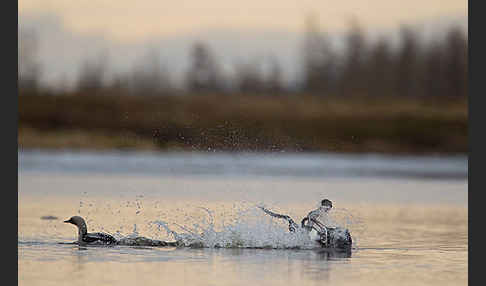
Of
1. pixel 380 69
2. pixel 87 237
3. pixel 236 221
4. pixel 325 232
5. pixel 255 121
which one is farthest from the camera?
pixel 380 69

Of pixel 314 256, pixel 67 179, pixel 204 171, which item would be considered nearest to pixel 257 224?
pixel 314 256

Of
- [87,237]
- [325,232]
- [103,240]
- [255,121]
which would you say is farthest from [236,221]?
[255,121]

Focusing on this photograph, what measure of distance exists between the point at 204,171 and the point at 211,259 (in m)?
17.3

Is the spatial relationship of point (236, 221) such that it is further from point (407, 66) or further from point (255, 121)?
point (407, 66)

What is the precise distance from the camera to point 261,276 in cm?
1152

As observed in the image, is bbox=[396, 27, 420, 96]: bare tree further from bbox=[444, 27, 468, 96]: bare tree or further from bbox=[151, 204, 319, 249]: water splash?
bbox=[151, 204, 319, 249]: water splash

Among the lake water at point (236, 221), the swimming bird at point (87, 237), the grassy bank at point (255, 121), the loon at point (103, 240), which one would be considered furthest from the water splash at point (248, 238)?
the grassy bank at point (255, 121)

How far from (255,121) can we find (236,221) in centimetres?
3003

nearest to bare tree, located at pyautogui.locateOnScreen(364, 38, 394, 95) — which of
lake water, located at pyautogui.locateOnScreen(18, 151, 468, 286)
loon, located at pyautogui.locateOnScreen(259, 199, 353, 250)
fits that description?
lake water, located at pyautogui.locateOnScreen(18, 151, 468, 286)

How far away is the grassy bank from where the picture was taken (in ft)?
136

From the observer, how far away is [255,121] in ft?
146

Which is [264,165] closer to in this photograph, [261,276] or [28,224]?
[28,224]

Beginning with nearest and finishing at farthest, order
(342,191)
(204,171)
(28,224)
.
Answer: (28,224) < (342,191) < (204,171)

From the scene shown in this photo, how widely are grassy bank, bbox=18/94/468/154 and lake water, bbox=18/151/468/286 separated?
937cm
